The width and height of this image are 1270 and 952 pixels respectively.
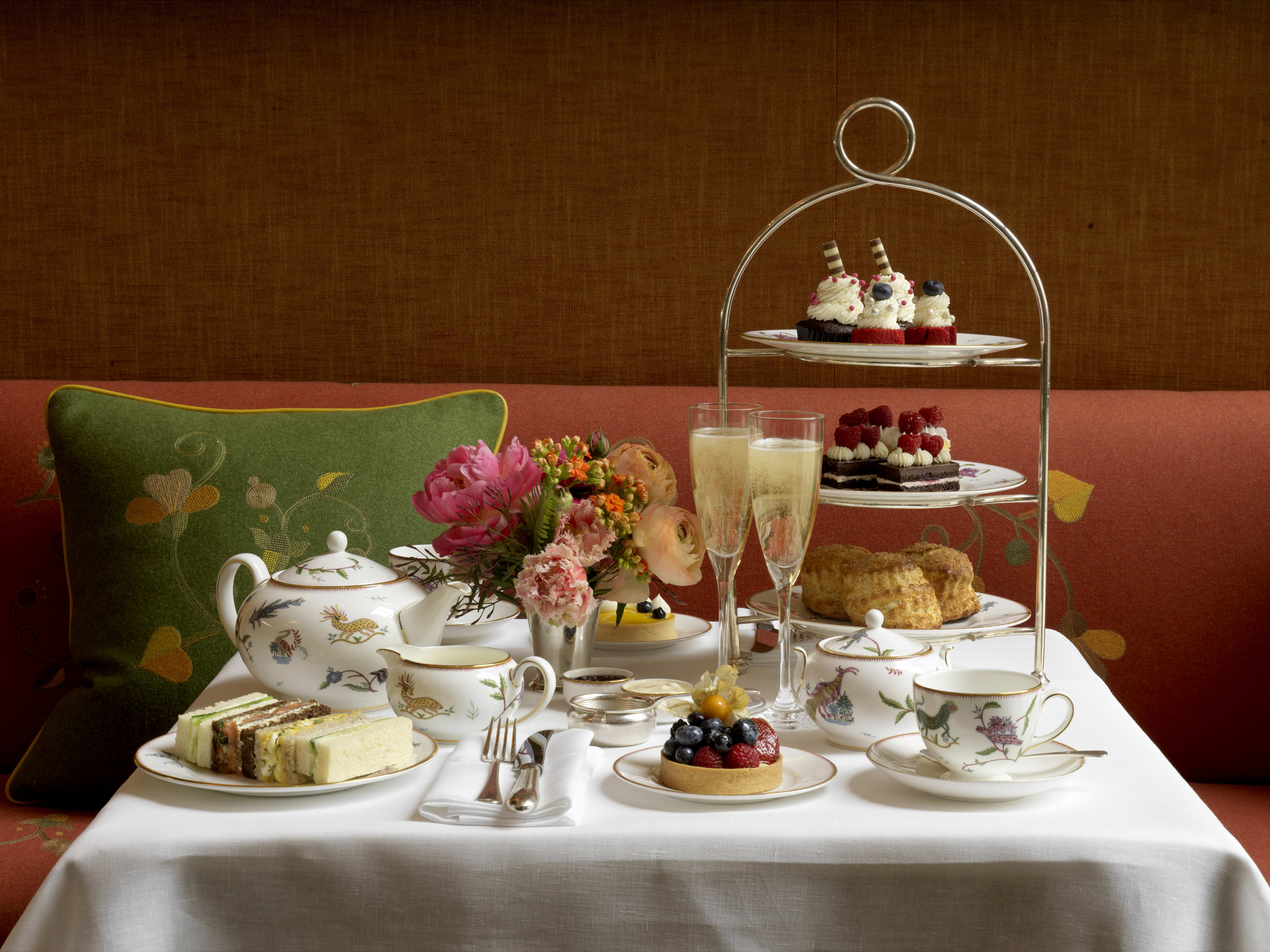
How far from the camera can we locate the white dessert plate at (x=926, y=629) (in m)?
1.22

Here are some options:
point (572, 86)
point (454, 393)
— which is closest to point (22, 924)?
point (454, 393)

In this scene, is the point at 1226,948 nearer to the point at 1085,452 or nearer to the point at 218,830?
the point at 218,830

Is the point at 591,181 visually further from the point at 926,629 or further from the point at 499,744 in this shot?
the point at 499,744

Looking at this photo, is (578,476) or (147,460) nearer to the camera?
(578,476)

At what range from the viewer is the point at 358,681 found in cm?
113

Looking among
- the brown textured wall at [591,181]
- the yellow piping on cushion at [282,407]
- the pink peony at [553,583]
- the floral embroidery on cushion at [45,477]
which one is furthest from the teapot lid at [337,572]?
the brown textured wall at [591,181]

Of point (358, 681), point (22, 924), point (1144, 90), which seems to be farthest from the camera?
point (1144, 90)

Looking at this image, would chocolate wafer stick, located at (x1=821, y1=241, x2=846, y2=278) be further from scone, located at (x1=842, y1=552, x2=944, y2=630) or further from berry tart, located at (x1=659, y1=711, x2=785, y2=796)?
berry tart, located at (x1=659, y1=711, x2=785, y2=796)

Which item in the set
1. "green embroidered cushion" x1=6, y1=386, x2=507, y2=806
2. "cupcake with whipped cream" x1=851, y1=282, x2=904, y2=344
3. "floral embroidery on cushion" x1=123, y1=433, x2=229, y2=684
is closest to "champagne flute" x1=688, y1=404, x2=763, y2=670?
"cupcake with whipped cream" x1=851, y1=282, x2=904, y2=344

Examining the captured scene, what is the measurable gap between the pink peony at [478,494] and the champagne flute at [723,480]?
167mm

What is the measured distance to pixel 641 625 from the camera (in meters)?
1.40

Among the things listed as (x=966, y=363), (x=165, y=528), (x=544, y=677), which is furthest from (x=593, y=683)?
(x=165, y=528)

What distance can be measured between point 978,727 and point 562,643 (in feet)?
1.53

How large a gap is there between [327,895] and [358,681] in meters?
0.29
